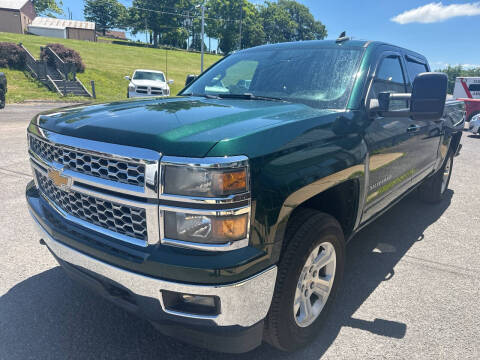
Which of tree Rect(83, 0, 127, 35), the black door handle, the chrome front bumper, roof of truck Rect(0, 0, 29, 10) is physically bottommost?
the chrome front bumper

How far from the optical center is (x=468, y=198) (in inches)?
228

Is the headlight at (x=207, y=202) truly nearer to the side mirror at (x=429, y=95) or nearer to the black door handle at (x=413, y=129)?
the side mirror at (x=429, y=95)

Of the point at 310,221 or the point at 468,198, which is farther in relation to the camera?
the point at 468,198

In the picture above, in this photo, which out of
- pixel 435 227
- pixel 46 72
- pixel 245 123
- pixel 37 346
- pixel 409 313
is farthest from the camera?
pixel 46 72

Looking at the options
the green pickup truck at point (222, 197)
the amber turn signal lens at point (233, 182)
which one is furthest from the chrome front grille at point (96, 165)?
the amber turn signal lens at point (233, 182)

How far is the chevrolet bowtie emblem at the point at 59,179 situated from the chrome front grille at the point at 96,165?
0.06 m

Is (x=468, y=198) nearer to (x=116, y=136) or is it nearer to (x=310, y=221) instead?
(x=310, y=221)

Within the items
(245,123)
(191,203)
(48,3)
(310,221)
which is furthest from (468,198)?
(48,3)

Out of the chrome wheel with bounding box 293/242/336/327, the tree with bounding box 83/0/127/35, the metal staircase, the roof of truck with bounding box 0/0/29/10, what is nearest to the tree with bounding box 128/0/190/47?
the tree with bounding box 83/0/127/35

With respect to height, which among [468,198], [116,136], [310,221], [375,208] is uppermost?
[116,136]

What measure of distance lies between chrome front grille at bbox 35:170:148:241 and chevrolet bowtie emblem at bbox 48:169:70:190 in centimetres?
5

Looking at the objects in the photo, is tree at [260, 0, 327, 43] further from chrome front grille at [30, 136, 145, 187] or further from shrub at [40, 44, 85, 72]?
chrome front grille at [30, 136, 145, 187]

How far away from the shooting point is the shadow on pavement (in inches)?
87.5

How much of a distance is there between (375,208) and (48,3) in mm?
95909
